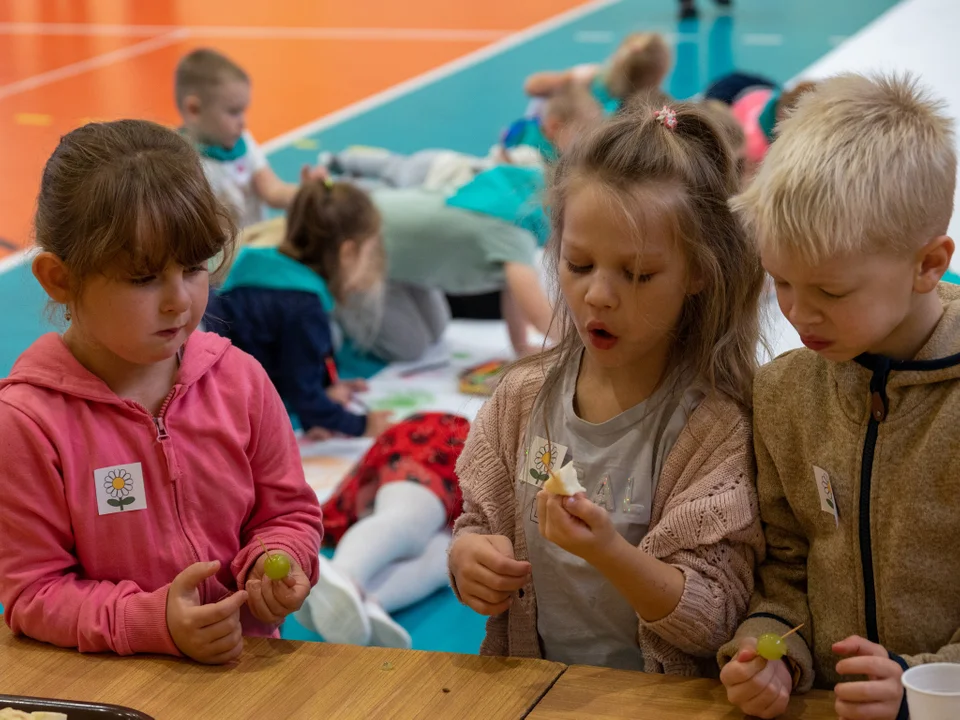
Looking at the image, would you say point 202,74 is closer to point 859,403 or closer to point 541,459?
point 541,459

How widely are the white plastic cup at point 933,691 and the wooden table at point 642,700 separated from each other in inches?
7.7

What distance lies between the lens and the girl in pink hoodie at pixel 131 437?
156cm

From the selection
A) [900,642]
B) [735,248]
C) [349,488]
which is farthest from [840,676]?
[349,488]

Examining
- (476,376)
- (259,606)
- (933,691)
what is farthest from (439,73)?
(933,691)

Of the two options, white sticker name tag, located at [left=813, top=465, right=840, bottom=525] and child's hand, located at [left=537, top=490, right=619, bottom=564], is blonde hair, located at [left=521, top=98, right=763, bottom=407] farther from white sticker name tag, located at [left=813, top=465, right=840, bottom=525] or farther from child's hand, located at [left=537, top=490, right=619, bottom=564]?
child's hand, located at [left=537, top=490, right=619, bottom=564]

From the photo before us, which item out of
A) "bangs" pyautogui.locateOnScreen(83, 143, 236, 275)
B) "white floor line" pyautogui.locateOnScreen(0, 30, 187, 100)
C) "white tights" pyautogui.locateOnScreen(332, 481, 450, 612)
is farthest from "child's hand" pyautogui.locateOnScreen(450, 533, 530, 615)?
"white floor line" pyautogui.locateOnScreen(0, 30, 187, 100)

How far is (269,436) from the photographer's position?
5.84 feet

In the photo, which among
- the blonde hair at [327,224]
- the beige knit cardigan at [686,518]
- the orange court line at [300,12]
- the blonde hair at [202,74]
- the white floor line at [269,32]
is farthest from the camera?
the orange court line at [300,12]

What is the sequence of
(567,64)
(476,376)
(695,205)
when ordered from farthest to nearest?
(567,64)
(476,376)
(695,205)

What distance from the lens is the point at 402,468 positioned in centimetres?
323

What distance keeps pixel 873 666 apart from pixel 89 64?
831cm

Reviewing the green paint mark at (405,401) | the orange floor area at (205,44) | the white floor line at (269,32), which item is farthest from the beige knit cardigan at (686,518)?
the white floor line at (269,32)

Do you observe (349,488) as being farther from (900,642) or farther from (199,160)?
(900,642)

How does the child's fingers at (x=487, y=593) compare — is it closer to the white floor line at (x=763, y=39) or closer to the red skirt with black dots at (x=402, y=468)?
the red skirt with black dots at (x=402, y=468)
